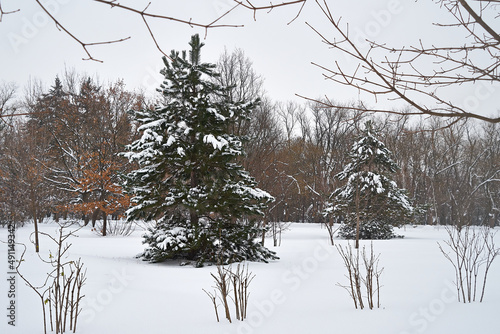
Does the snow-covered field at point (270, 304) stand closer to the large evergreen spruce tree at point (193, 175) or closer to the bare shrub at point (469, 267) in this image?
the bare shrub at point (469, 267)

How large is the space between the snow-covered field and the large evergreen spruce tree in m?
0.97

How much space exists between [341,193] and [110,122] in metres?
12.9

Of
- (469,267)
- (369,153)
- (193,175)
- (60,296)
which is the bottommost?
(469,267)

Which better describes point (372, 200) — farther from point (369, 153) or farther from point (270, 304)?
point (270, 304)

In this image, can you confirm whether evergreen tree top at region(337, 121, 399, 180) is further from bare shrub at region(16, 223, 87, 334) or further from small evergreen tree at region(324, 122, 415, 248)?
bare shrub at region(16, 223, 87, 334)

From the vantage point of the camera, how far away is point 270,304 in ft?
16.7

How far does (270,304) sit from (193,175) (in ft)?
17.0

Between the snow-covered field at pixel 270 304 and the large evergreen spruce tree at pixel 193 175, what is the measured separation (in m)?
0.97

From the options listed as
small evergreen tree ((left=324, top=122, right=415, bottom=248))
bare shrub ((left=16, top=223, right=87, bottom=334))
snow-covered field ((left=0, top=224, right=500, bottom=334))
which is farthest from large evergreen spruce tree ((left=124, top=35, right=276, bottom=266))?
small evergreen tree ((left=324, top=122, right=415, bottom=248))

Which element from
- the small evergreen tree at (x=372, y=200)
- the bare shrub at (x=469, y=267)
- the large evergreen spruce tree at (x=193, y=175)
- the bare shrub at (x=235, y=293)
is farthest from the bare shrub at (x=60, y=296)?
the small evergreen tree at (x=372, y=200)

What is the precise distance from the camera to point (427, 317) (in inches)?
168

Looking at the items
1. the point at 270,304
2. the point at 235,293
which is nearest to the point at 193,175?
the point at 270,304

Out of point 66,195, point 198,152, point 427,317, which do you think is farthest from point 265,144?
point 66,195

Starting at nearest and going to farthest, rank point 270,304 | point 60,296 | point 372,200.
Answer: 1. point 60,296
2. point 270,304
3. point 372,200
